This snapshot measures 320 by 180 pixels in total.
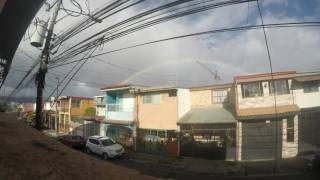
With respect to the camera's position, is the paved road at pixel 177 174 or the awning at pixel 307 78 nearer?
the paved road at pixel 177 174

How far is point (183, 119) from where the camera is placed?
87.7 feet

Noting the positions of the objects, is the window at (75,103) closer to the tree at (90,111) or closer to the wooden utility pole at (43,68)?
the tree at (90,111)

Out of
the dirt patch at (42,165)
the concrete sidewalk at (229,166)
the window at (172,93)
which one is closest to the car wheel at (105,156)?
the concrete sidewalk at (229,166)

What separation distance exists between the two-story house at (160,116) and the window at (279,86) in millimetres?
8078

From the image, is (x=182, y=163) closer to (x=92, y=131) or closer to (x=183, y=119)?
(x=183, y=119)

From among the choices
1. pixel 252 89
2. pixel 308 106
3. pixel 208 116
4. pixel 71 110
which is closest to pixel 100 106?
pixel 71 110

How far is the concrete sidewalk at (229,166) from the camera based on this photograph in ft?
60.5

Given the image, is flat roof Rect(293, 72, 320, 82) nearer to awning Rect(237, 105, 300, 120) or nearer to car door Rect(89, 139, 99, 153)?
awning Rect(237, 105, 300, 120)

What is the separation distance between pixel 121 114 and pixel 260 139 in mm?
16144

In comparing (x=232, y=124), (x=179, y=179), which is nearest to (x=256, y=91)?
(x=232, y=124)

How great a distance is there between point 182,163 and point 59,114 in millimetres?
34975

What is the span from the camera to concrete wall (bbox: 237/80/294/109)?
22.9 m

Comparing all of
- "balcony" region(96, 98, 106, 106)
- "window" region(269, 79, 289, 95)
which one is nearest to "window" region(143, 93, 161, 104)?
"window" region(269, 79, 289, 95)

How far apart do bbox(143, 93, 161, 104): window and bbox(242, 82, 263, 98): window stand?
343 inches
